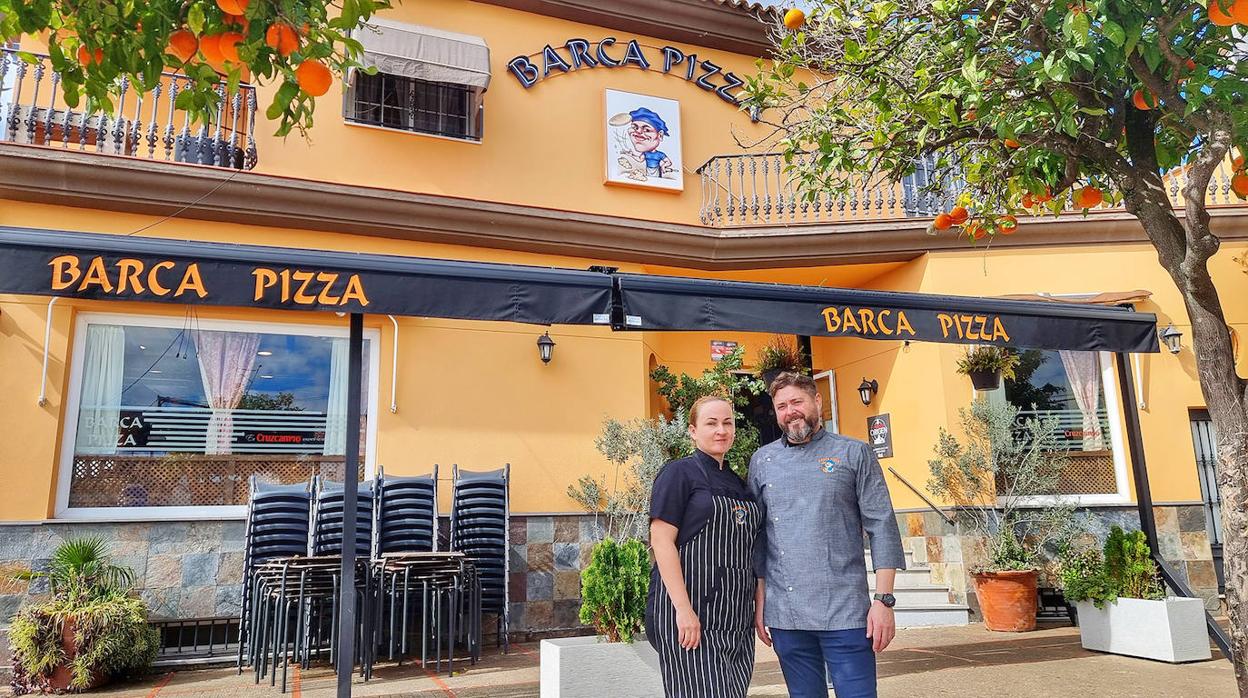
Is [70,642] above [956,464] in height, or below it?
below

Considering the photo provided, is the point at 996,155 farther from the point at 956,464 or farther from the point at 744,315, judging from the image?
the point at 956,464

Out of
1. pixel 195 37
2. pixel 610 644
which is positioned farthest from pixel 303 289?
pixel 610 644

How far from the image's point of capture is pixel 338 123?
866 centimetres

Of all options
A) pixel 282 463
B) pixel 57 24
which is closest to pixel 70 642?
pixel 282 463

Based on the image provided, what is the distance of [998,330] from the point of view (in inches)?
219

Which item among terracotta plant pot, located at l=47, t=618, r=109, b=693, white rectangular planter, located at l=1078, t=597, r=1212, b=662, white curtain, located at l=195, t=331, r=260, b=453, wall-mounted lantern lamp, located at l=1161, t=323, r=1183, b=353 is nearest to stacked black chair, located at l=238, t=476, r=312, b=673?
white curtain, located at l=195, t=331, r=260, b=453

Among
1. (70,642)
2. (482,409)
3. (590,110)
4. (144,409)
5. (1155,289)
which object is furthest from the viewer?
(590,110)

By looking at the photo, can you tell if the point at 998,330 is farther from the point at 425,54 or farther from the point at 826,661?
Answer: the point at 425,54

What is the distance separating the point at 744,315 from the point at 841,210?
5366 mm

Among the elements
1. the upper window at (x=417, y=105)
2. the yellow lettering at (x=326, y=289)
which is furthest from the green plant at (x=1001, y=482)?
the yellow lettering at (x=326, y=289)

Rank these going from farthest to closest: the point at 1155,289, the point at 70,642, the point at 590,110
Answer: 1. the point at 590,110
2. the point at 1155,289
3. the point at 70,642

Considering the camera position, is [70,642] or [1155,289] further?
[1155,289]

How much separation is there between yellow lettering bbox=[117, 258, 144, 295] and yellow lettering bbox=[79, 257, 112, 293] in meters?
0.05

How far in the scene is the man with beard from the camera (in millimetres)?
2902
